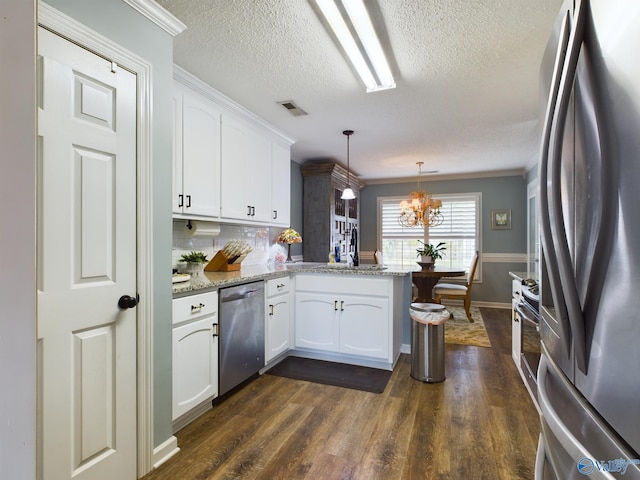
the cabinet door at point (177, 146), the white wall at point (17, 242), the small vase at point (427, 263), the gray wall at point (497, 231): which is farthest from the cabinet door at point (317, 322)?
the gray wall at point (497, 231)

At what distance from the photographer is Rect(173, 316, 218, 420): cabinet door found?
2051mm

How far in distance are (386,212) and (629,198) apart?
6.55 metres

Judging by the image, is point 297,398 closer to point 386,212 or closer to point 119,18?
point 119,18

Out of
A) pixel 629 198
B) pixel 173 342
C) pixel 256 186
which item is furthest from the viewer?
pixel 256 186

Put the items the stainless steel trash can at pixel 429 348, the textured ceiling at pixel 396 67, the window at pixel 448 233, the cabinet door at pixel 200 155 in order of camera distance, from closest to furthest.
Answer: the textured ceiling at pixel 396 67 → the cabinet door at pixel 200 155 → the stainless steel trash can at pixel 429 348 → the window at pixel 448 233

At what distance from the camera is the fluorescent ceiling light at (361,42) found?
1.77 metres

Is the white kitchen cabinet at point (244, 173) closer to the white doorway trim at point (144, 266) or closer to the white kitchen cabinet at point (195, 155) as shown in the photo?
the white kitchen cabinet at point (195, 155)

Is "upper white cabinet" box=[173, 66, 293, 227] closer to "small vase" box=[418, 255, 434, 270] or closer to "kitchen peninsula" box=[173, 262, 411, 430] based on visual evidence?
"kitchen peninsula" box=[173, 262, 411, 430]

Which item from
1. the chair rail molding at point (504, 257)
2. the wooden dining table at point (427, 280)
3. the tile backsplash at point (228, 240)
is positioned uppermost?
the tile backsplash at point (228, 240)

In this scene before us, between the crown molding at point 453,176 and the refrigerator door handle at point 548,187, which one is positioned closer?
the refrigerator door handle at point 548,187

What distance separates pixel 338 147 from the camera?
4473 millimetres

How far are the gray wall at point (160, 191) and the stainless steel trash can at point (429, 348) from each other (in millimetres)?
1955

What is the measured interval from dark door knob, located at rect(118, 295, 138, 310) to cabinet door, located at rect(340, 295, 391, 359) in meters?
1.97

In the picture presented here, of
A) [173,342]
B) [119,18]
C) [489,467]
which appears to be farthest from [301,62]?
[489,467]
